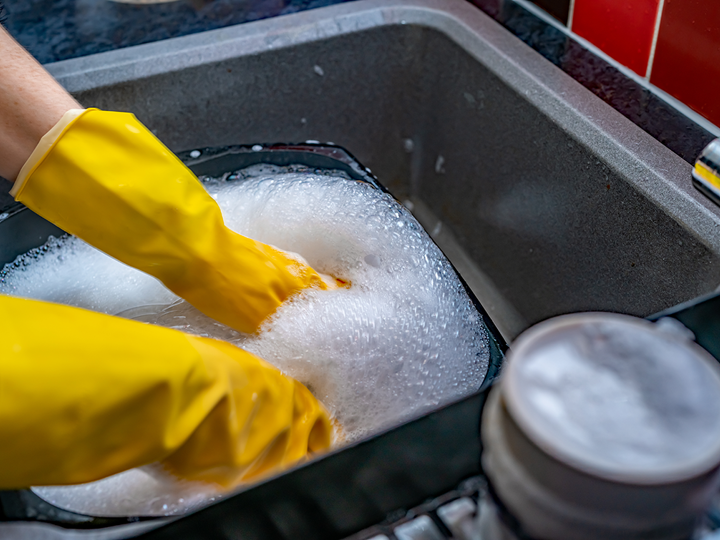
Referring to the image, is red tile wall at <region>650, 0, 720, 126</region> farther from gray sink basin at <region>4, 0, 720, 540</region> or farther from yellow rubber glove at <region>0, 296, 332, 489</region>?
yellow rubber glove at <region>0, 296, 332, 489</region>

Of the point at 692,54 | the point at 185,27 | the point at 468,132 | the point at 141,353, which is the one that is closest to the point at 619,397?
the point at 141,353

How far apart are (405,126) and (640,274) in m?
0.46

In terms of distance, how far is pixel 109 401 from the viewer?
365 millimetres

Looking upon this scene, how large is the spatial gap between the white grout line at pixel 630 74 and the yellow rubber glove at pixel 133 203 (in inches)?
18.6

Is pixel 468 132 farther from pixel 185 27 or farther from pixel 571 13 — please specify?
pixel 185 27

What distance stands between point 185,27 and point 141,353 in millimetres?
615

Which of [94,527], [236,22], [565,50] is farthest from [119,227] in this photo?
[565,50]

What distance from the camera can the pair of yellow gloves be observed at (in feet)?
1.17

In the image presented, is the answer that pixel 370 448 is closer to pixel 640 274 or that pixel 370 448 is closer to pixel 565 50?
pixel 640 274

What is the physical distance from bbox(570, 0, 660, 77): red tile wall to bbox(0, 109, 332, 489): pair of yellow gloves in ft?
1.42

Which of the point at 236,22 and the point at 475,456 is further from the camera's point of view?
the point at 236,22

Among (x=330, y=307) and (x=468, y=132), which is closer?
(x=330, y=307)

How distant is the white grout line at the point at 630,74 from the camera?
63 centimetres

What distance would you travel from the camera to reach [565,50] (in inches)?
29.7
